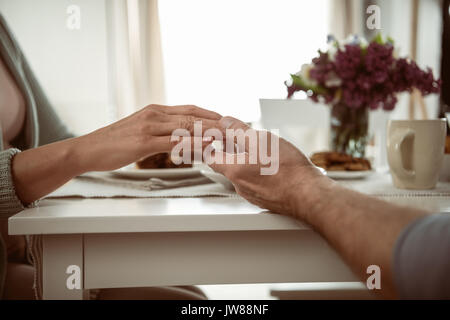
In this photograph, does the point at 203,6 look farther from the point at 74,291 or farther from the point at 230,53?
the point at 74,291

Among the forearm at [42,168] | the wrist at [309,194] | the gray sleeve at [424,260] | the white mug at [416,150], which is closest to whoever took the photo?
the gray sleeve at [424,260]

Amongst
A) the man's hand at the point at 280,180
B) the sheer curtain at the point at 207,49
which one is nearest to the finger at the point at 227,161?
the man's hand at the point at 280,180

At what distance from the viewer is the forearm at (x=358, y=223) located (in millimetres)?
370

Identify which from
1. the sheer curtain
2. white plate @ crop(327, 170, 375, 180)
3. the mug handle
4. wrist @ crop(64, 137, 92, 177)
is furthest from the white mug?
the sheer curtain

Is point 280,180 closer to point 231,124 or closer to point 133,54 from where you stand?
point 231,124

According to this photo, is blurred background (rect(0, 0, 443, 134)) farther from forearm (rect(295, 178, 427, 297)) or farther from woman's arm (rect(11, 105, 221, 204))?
forearm (rect(295, 178, 427, 297))

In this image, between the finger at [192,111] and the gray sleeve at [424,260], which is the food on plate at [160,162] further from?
the gray sleeve at [424,260]

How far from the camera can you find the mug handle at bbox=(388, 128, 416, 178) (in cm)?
70

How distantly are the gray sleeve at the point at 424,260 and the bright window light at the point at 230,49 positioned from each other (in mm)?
2660

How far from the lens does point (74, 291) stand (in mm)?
490

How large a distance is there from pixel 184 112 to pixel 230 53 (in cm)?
247

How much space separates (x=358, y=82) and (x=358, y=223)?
2.35 feet
